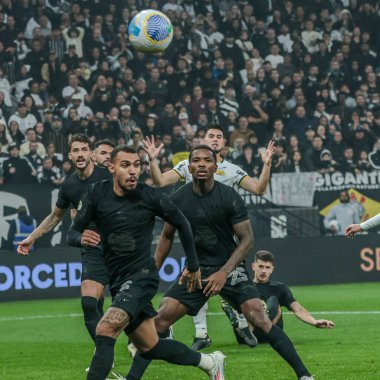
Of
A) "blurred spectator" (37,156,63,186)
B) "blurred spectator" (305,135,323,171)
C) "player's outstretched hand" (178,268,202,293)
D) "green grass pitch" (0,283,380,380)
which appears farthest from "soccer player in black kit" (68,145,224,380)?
"blurred spectator" (305,135,323,171)

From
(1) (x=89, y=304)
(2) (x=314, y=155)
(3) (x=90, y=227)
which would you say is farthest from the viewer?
(2) (x=314, y=155)

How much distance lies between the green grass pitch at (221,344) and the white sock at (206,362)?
0.92m

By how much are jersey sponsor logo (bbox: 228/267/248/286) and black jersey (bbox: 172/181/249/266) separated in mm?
131

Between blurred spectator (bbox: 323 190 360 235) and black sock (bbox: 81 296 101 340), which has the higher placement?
blurred spectator (bbox: 323 190 360 235)

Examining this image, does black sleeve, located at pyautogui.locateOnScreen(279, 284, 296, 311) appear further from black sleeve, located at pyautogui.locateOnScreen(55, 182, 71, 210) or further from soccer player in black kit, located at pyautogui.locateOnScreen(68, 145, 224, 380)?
soccer player in black kit, located at pyautogui.locateOnScreen(68, 145, 224, 380)


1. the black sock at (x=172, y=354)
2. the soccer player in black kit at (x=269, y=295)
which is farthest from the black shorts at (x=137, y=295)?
the soccer player in black kit at (x=269, y=295)

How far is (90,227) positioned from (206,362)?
191 centimetres

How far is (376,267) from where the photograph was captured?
19.8m

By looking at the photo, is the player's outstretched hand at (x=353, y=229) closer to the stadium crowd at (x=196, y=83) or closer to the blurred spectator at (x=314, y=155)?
the stadium crowd at (x=196, y=83)

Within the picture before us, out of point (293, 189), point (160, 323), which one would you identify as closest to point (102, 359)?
point (160, 323)

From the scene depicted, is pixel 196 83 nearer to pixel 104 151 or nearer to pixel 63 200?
pixel 104 151

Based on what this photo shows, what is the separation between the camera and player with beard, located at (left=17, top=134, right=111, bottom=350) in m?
9.07

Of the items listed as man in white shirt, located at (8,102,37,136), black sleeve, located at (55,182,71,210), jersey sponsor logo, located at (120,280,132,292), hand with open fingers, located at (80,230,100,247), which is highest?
man in white shirt, located at (8,102,37,136)

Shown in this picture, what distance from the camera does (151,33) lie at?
15.7 meters
